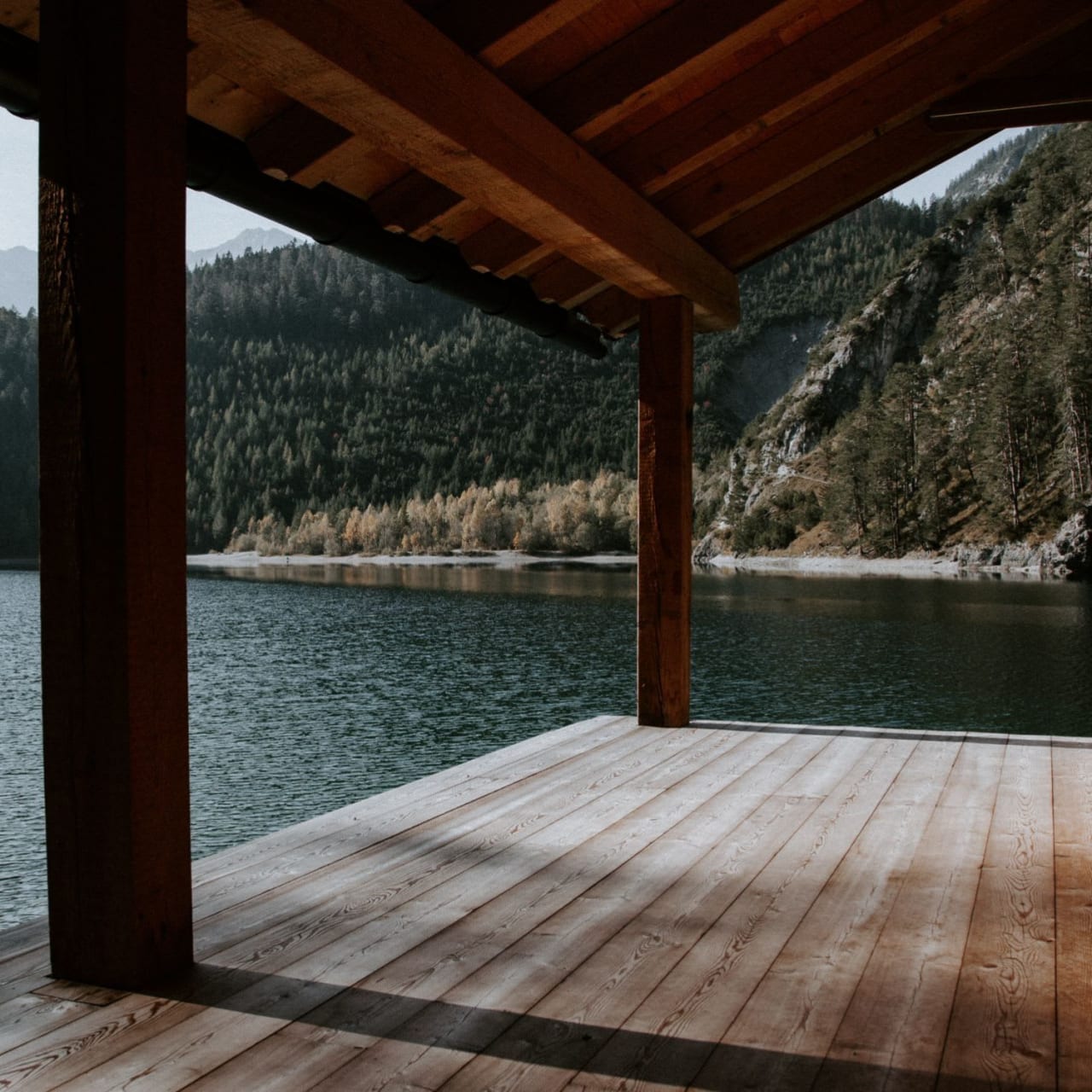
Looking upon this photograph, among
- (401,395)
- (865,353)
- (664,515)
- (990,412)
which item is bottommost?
(664,515)

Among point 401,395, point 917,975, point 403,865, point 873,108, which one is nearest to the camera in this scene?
point 917,975

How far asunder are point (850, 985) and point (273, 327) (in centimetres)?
8636

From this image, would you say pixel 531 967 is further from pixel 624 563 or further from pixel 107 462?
pixel 624 563

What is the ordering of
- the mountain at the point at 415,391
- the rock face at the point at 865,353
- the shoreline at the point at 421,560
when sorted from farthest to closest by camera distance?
the mountain at the point at 415,391 → the rock face at the point at 865,353 → the shoreline at the point at 421,560

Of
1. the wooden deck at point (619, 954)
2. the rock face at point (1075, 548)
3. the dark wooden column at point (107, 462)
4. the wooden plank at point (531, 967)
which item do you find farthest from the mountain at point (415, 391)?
the dark wooden column at point (107, 462)

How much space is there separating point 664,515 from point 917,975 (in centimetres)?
266

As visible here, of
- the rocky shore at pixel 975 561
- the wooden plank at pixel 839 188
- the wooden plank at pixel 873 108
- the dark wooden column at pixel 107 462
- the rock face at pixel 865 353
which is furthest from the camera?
the rock face at pixel 865 353

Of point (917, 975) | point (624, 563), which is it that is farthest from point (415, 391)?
point (917, 975)

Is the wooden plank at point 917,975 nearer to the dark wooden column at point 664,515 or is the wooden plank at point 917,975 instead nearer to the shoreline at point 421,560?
the dark wooden column at point 664,515

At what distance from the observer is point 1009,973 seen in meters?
1.87

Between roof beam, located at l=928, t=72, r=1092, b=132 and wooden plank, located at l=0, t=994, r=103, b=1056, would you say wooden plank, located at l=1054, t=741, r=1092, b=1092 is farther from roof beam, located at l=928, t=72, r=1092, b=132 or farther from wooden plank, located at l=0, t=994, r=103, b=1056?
roof beam, located at l=928, t=72, r=1092, b=132

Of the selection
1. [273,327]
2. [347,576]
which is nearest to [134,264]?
[347,576]

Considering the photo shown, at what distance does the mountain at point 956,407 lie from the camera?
3906cm

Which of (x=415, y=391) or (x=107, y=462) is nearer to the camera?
(x=107, y=462)
